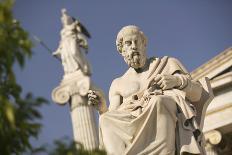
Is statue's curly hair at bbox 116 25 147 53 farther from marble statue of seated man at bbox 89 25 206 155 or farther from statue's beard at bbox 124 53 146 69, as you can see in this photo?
statue's beard at bbox 124 53 146 69

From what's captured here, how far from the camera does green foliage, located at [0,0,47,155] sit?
9133 millimetres

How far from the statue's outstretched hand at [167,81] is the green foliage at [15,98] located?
397 cm

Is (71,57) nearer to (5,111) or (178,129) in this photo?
(178,129)

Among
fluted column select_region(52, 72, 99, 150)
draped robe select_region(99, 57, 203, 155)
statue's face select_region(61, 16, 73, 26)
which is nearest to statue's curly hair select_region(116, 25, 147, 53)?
draped robe select_region(99, 57, 203, 155)

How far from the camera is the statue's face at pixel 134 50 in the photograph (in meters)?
13.6

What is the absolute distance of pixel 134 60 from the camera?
13648 millimetres

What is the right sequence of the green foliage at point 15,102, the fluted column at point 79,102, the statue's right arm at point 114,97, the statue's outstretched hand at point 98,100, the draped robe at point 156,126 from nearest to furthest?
1. the green foliage at point 15,102
2. the draped robe at point 156,126
3. the statue's outstretched hand at point 98,100
4. the statue's right arm at point 114,97
5. the fluted column at point 79,102

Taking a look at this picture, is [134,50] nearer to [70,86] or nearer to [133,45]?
[133,45]

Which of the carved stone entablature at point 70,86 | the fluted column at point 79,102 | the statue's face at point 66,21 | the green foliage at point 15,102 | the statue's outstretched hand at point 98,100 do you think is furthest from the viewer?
the statue's face at point 66,21

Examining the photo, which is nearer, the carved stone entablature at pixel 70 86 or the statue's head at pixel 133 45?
the statue's head at pixel 133 45

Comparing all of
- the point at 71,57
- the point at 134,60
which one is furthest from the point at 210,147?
the point at 134,60

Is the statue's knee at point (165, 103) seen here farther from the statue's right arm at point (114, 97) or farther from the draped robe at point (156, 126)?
the statue's right arm at point (114, 97)

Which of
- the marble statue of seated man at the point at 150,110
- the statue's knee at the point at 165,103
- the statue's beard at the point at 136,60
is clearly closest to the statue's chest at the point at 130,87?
the marble statue of seated man at the point at 150,110

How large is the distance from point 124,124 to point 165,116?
0.49 metres
